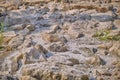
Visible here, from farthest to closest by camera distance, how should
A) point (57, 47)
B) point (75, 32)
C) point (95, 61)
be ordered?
point (75, 32) < point (57, 47) < point (95, 61)

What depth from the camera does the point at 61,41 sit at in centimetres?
511

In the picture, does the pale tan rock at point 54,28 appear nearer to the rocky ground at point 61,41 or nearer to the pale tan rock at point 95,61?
the rocky ground at point 61,41

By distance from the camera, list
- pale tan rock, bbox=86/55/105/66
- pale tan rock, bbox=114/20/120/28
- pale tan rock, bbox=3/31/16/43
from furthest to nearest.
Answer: pale tan rock, bbox=114/20/120/28
pale tan rock, bbox=3/31/16/43
pale tan rock, bbox=86/55/105/66

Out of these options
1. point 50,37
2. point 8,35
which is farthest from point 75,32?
point 8,35

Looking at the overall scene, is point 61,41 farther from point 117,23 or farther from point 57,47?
point 117,23

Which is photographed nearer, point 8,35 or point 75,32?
point 8,35

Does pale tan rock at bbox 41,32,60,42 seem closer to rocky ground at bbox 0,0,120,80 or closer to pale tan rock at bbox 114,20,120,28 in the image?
rocky ground at bbox 0,0,120,80

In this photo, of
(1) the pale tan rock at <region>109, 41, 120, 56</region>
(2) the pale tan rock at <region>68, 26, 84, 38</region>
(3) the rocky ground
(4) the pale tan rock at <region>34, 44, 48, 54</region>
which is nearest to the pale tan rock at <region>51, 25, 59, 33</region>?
(3) the rocky ground

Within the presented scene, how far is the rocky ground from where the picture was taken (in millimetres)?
3882

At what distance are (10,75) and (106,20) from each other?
2.97 metres

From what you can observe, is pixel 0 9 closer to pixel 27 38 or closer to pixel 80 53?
pixel 27 38

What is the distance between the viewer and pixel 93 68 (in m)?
4.10

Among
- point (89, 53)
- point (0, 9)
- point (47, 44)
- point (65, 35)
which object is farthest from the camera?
point (0, 9)

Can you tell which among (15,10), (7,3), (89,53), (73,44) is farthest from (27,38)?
(7,3)
